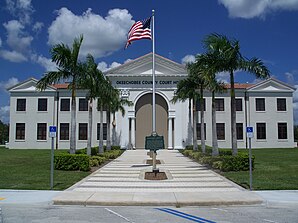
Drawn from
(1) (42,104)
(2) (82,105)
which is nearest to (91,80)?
(2) (82,105)

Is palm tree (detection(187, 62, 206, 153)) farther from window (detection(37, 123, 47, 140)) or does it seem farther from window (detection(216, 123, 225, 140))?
window (detection(37, 123, 47, 140))

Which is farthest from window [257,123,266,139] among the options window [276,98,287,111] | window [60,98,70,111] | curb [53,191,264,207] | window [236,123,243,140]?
curb [53,191,264,207]

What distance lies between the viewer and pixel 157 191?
43.0 feet

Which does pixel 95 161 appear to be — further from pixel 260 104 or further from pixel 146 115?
pixel 260 104

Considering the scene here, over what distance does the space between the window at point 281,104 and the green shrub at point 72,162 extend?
3130cm

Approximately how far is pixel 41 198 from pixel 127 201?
3064mm

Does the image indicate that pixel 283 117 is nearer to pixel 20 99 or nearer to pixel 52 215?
pixel 20 99

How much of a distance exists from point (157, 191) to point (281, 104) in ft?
113

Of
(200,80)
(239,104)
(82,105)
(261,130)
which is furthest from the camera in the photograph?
(82,105)

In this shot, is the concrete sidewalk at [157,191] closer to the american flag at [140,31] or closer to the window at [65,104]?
the american flag at [140,31]

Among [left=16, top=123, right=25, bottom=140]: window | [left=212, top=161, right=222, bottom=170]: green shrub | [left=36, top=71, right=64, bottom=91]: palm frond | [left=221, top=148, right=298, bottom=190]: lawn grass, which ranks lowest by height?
[left=221, top=148, right=298, bottom=190]: lawn grass

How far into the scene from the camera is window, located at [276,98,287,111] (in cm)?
4294

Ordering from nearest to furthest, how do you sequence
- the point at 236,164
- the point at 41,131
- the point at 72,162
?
the point at 236,164 → the point at 72,162 → the point at 41,131

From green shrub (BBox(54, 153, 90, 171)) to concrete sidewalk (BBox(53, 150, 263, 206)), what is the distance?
90cm
